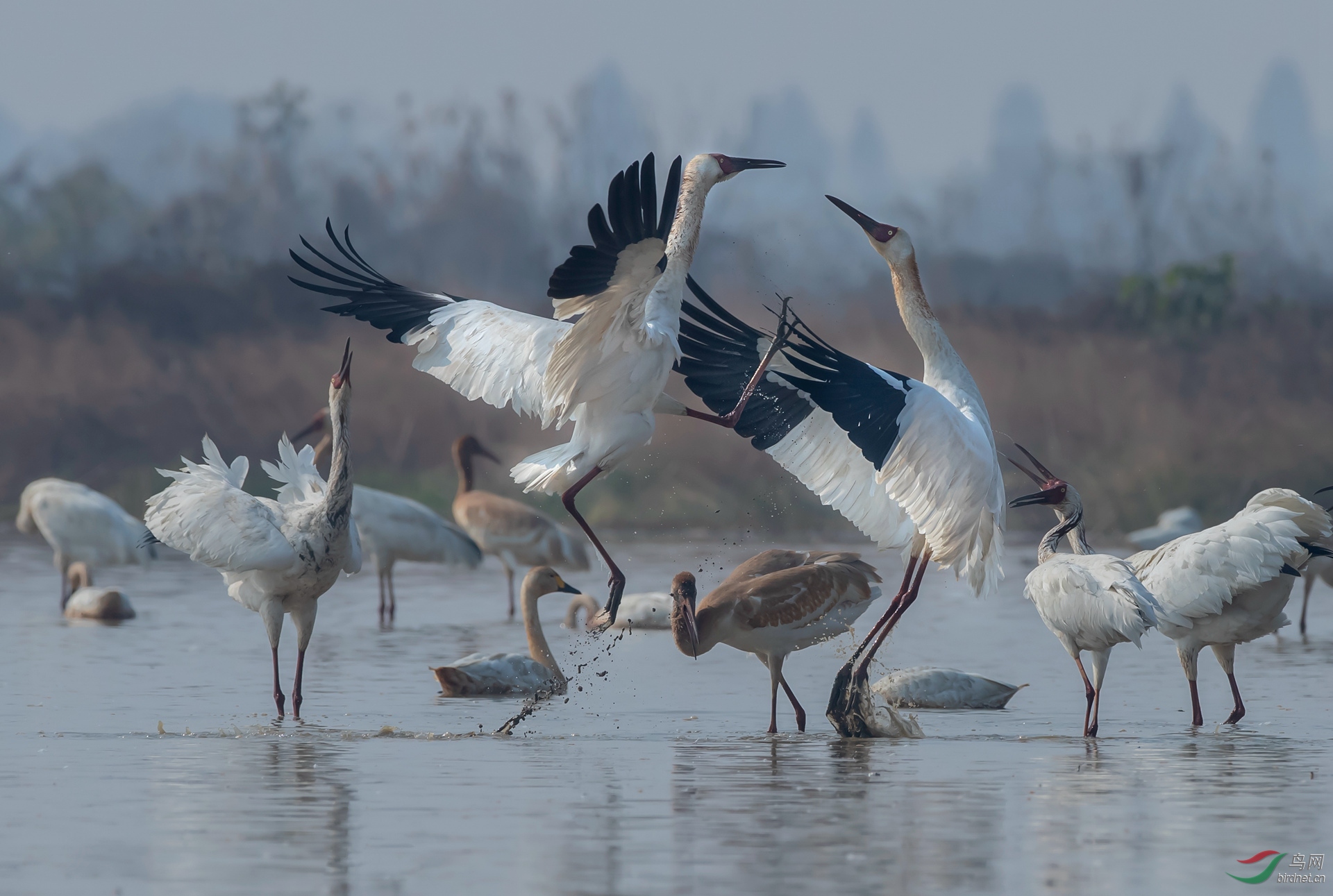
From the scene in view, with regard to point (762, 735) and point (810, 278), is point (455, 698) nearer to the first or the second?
point (762, 735)

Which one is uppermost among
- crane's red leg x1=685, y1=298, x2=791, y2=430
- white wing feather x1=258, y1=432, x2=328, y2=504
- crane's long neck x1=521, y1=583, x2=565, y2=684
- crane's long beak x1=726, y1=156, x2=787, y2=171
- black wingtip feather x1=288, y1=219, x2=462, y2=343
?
crane's long beak x1=726, y1=156, x2=787, y2=171

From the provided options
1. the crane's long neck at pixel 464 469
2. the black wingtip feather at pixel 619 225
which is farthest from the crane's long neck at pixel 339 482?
the crane's long neck at pixel 464 469

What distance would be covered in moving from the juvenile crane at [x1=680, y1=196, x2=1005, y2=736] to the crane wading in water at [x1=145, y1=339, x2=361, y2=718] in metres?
2.16

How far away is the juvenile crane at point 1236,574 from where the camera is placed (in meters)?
8.97

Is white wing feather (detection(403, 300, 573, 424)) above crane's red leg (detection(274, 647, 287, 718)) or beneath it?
above

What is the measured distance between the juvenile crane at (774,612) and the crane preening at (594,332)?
563 millimetres

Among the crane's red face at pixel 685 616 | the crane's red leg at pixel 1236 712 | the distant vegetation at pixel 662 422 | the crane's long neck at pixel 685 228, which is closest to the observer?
the crane's long neck at pixel 685 228

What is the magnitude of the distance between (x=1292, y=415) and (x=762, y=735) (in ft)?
62.7

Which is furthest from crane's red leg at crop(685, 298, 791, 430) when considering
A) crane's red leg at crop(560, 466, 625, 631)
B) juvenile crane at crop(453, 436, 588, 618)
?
juvenile crane at crop(453, 436, 588, 618)

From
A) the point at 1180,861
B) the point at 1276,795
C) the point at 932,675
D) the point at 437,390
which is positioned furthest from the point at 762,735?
the point at 437,390

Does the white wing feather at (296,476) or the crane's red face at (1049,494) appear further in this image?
the white wing feather at (296,476)

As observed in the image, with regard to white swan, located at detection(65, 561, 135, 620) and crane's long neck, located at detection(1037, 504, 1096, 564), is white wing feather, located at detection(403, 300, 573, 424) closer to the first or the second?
crane's long neck, located at detection(1037, 504, 1096, 564)

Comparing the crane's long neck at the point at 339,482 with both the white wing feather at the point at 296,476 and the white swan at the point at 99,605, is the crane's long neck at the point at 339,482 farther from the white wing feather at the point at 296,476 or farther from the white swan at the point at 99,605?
the white swan at the point at 99,605

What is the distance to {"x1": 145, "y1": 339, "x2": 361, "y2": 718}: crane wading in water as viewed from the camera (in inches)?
381
